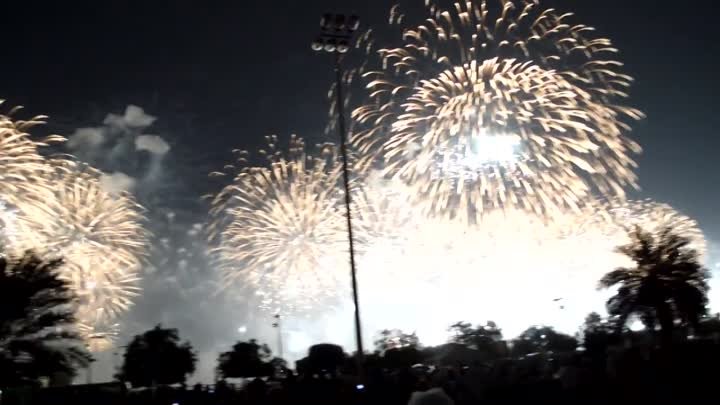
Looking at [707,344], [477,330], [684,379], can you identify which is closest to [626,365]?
[684,379]

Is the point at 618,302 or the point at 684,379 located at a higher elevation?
the point at 618,302

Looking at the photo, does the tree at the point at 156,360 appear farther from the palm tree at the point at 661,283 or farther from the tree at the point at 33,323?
the palm tree at the point at 661,283

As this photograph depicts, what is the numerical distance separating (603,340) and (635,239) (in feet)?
65.7

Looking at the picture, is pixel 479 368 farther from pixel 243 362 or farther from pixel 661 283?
pixel 243 362

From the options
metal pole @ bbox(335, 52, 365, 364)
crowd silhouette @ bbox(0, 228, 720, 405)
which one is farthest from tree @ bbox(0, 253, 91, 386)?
metal pole @ bbox(335, 52, 365, 364)

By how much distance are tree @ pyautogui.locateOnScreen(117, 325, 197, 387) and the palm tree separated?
51126 millimetres

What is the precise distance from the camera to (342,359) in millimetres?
52094

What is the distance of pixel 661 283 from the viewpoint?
3384cm

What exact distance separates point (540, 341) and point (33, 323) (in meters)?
67.4

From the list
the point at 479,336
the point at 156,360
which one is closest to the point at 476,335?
the point at 479,336

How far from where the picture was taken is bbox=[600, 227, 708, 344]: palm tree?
3356cm

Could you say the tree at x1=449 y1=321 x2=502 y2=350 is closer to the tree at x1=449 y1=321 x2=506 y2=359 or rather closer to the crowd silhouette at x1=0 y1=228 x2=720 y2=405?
the tree at x1=449 y1=321 x2=506 y2=359

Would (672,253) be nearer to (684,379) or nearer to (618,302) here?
(618,302)

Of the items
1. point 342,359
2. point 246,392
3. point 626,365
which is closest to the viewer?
point 626,365
